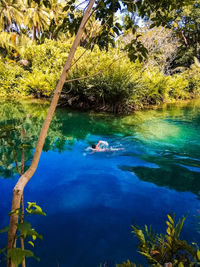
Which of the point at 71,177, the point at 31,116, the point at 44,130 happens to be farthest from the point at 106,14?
the point at 31,116

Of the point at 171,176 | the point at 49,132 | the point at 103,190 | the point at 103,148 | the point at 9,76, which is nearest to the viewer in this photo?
the point at 103,190

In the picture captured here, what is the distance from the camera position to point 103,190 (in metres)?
3.78

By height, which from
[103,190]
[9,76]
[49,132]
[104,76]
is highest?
[9,76]

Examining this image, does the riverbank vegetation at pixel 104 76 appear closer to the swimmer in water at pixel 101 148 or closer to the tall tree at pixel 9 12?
the tall tree at pixel 9 12

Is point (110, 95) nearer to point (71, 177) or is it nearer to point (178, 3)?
point (71, 177)

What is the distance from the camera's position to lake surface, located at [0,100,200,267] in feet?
7.86

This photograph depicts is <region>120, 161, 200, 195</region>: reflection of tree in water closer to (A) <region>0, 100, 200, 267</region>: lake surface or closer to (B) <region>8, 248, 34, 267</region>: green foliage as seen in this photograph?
(A) <region>0, 100, 200, 267</region>: lake surface

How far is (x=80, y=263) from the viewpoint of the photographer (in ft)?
7.18

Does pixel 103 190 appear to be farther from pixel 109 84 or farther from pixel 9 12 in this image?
pixel 9 12

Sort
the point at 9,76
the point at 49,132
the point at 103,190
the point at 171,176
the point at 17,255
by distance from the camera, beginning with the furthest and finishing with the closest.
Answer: the point at 9,76, the point at 49,132, the point at 171,176, the point at 103,190, the point at 17,255

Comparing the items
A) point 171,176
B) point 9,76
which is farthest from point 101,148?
point 9,76

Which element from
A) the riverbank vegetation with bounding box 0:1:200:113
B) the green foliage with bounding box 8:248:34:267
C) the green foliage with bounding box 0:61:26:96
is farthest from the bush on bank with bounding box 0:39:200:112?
the green foliage with bounding box 8:248:34:267

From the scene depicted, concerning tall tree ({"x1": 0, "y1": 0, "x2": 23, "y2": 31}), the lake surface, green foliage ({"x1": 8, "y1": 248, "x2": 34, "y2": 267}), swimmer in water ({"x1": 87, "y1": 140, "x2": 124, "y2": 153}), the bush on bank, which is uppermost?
tall tree ({"x1": 0, "y1": 0, "x2": 23, "y2": 31})

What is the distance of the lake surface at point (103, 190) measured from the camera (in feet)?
7.86
